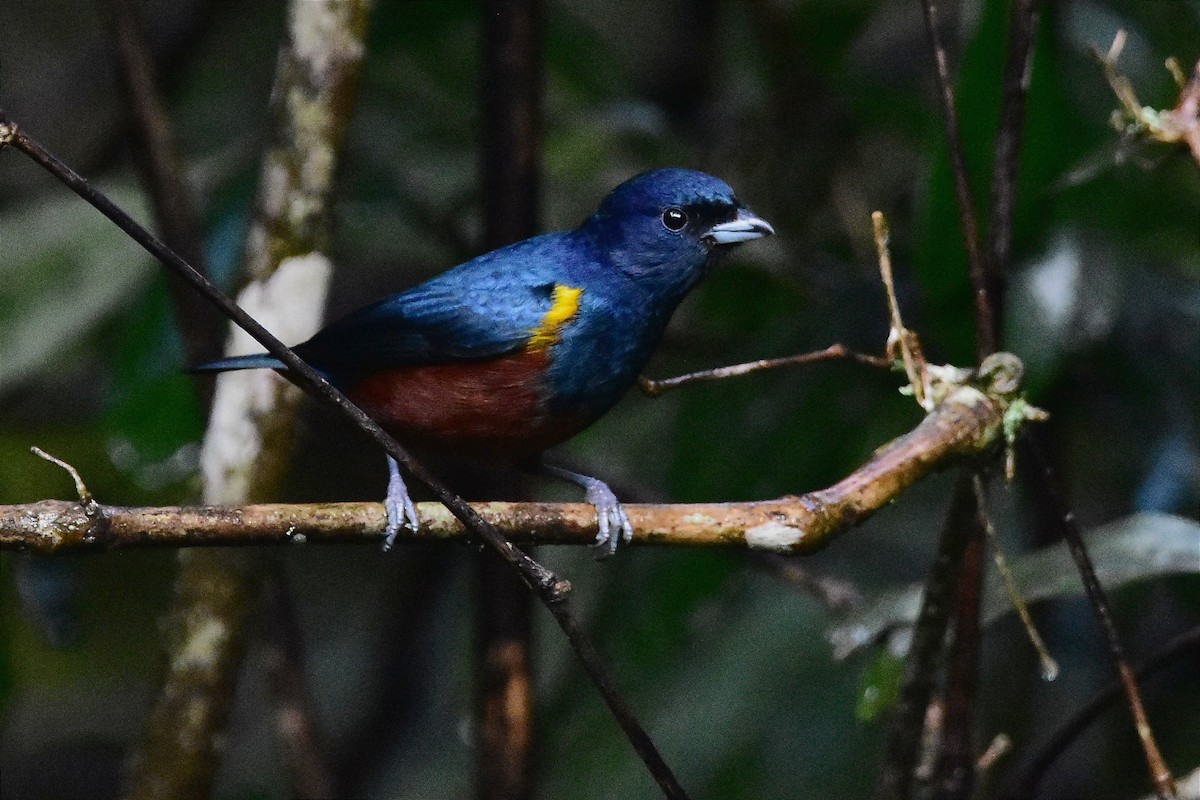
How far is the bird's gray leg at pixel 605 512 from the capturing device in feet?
6.88

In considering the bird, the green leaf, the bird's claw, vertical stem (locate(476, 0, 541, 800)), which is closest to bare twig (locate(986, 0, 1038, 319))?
the bird

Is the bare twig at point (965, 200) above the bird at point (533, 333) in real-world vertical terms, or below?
below

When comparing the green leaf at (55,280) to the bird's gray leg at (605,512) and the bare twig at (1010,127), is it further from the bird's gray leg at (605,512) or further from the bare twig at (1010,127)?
the bare twig at (1010,127)

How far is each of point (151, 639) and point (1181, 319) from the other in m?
3.26

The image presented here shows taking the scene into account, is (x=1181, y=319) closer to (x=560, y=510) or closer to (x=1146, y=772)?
(x=1146, y=772)

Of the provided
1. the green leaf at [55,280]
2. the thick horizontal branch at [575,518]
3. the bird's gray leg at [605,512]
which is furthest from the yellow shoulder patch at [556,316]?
the green leaf at [55,280]

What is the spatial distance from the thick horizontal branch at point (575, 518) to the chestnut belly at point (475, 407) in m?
0.66

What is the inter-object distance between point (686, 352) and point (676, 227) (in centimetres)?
129

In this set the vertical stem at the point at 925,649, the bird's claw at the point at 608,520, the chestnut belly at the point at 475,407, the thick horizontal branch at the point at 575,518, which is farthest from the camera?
the chestnut belly at the point at 475,407

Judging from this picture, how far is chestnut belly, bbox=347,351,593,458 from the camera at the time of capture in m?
2.75

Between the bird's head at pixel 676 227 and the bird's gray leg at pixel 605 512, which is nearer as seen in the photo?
the bird's gray leg at pixel 605 512

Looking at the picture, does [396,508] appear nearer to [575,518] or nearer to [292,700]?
[575,518]

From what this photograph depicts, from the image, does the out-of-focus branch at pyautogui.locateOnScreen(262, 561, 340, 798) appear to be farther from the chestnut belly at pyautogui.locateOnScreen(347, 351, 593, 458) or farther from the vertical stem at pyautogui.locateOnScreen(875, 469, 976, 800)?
the vertical stem at pyautogui.locateOnScreen(875, 469, 976, 800)

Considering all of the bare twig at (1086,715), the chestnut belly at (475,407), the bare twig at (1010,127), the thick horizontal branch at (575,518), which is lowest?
the bare twig at (1086,715)
